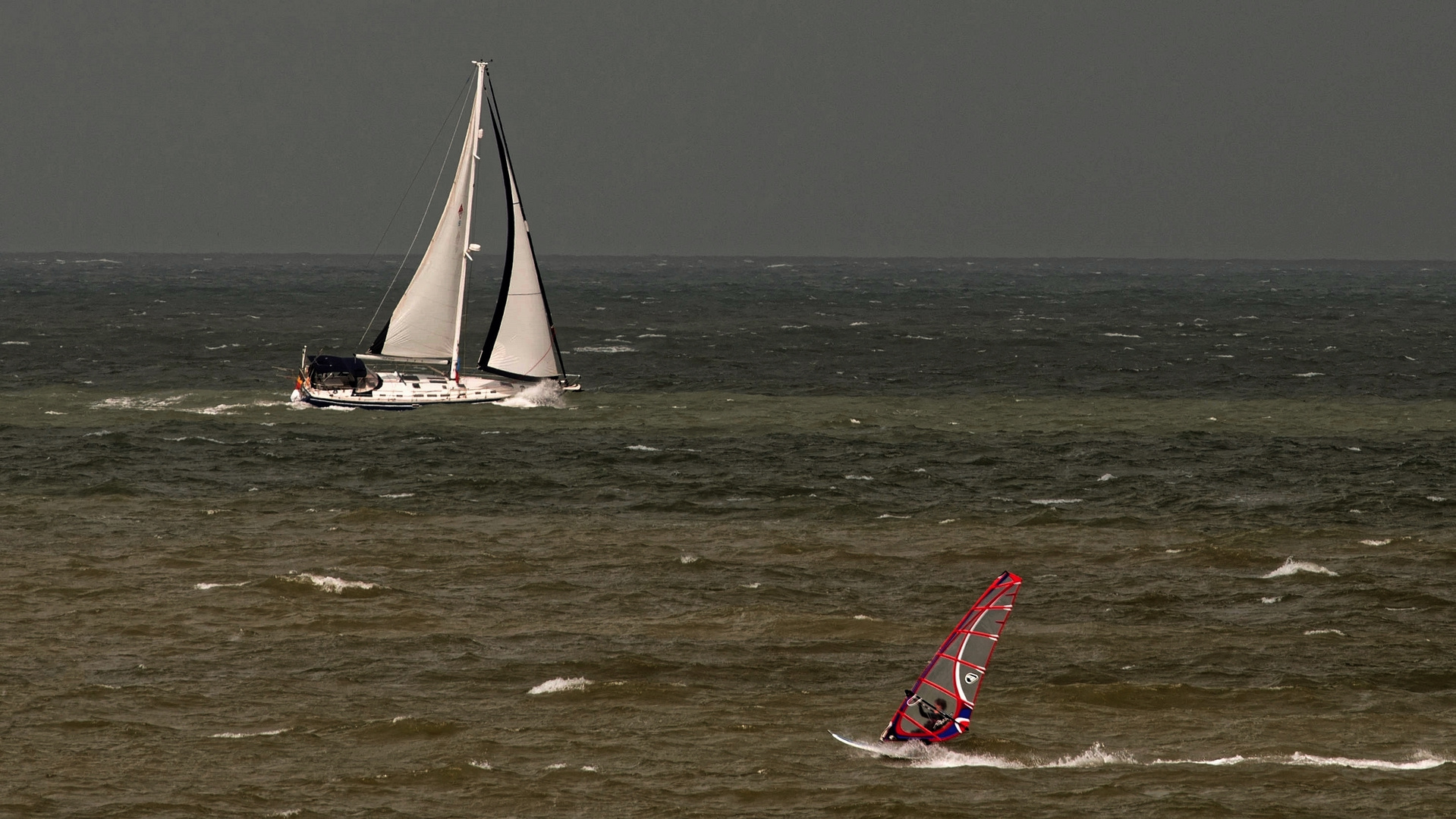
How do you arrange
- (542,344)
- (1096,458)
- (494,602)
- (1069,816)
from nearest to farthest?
(1069,816), (494,602), (1096,458), (542,344)

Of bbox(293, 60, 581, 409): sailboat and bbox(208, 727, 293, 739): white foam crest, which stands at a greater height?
bbox(293, 60, 581, 409): sailboat

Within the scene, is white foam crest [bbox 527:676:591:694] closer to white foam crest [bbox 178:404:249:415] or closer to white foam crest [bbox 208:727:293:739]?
white foam crest [bbox 208:727:293:739]

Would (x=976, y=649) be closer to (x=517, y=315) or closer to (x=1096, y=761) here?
(x=1096, y=761)

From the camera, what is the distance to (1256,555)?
35969mm

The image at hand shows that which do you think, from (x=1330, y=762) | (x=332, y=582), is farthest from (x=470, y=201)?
(x=1330, y=762)

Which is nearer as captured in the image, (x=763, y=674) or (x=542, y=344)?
(x=763, y=674)

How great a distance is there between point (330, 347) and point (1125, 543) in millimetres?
74594

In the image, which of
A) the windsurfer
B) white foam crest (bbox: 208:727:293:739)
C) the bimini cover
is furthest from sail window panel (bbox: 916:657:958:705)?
the bimini cover

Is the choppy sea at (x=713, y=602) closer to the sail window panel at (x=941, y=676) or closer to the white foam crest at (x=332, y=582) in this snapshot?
the white foam crest at (x=332, y=582)

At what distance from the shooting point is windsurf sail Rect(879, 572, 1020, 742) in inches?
834

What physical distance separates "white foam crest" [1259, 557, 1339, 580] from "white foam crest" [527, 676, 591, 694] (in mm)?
16217

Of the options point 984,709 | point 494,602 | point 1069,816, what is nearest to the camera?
point 1069,816

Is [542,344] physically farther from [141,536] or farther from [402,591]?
[402,591]

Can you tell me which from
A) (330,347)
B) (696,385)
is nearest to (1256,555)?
(696,385)
